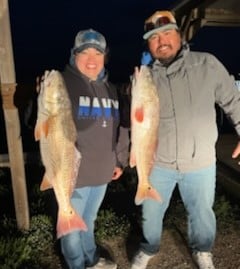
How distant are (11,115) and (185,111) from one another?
4.71 feet

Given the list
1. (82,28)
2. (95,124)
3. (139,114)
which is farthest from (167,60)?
(82,28)

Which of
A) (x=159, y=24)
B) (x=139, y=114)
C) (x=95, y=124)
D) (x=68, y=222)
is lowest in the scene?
(x=68, y=222)

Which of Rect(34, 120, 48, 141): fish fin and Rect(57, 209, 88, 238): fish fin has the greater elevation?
Rect(34, 120, 48, 141): fish fin

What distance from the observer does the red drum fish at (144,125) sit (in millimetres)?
3346

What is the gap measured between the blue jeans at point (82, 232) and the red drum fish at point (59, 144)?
0.18 meters

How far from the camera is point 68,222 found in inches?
136

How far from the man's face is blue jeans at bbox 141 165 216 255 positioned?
79cm

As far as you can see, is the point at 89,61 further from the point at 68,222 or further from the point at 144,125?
the point at 68,222

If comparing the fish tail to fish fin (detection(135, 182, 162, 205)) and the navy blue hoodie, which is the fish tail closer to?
fish fin (detection(135, 182, 162, 205))

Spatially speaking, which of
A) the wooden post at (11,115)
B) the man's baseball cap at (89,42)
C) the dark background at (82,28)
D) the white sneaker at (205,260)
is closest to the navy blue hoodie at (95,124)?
the man's baseball cap at (89,42)

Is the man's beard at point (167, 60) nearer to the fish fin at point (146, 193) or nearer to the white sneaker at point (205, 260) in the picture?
the fish fin at point (146, 193)

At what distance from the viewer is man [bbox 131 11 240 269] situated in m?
3.65

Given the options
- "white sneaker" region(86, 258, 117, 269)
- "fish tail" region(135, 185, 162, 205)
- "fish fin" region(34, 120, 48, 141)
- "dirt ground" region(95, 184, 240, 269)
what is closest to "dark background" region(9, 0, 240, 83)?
"dirt ground" region(95, 184, 240, 269)

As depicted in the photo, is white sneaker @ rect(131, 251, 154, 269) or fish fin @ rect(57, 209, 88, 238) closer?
fish fin @ rect(57, 209, 88, 238)
